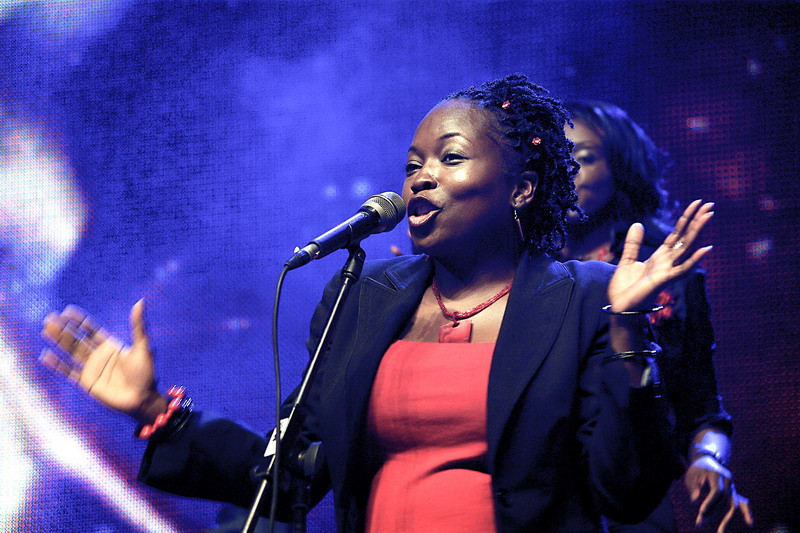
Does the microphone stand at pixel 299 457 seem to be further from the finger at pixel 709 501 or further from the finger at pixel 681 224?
the finger at pixel 709 501

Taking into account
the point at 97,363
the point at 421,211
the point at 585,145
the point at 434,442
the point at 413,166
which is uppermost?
the point at 585,145

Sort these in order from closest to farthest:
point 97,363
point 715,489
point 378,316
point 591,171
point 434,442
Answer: point 434,442 < point 97,363 < point 378,316 < point 715,489 < point 591,171

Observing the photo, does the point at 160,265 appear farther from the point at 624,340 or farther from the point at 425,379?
the point at 624,340

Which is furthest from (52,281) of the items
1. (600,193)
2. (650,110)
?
(650,110)

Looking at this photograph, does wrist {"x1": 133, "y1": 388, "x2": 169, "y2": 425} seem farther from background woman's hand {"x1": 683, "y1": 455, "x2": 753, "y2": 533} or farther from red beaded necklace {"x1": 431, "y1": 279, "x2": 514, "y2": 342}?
background woman's hand {"x1": 683, "y1": 455, "x2": 753, "y2": 533}

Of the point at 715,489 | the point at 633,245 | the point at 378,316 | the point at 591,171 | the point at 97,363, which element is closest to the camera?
the point at 633,245

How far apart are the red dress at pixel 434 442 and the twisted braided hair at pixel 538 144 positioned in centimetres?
47

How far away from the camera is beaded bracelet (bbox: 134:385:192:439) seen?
1842 millimetres

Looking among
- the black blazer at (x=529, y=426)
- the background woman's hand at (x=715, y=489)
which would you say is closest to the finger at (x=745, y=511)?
the background woman's hand at (x=715, y=489)

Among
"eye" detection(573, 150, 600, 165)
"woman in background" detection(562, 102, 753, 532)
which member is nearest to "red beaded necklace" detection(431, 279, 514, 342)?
"woman in background" detection(562, 102, 753, 532)

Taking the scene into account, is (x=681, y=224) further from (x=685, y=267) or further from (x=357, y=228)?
(x=357, y=228)

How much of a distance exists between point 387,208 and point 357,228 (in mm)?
117

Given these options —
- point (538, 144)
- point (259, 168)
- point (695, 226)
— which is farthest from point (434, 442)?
point (259, 168)

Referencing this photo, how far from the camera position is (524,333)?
1.78 meters
